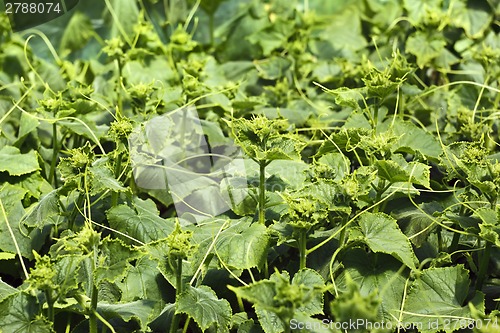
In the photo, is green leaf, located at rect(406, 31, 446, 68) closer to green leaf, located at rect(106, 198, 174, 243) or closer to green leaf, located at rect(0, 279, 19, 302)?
green leaf, located at rect(106, 198, 174, 243)

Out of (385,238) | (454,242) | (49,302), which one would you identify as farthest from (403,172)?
(49,302)

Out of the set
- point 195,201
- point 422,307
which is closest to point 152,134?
point 195,201

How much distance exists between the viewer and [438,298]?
57.7 inches

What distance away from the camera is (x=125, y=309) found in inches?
57.9

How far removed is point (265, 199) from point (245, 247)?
18 cm

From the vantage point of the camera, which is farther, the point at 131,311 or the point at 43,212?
the point at 43,212

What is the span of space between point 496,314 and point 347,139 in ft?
1.66

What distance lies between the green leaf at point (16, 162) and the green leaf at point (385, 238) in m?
0.91

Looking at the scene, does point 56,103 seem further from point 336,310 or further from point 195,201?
point 336,310

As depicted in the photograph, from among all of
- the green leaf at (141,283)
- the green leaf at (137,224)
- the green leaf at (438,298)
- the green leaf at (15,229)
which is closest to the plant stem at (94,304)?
the green leaf at (141,283)

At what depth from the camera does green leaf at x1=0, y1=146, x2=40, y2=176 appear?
1881mm

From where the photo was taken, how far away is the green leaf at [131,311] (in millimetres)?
1438

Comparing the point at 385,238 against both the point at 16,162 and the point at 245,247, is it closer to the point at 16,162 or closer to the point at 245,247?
the point at 245,247

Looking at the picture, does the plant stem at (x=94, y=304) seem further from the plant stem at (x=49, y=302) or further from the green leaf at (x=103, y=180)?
the green leaf at (x=103, y=180)
